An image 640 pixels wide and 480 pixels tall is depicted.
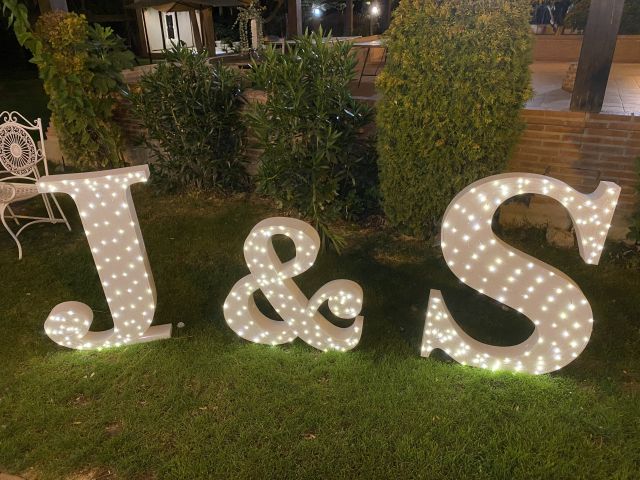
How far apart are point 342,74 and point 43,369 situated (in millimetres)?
3369

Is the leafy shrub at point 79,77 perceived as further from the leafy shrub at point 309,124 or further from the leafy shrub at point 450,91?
the leafy shrub at point 450,91

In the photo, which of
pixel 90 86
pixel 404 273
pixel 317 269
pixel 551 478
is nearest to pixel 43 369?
pixel 317 269

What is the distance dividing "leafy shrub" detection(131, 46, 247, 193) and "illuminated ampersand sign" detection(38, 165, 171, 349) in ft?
8.59

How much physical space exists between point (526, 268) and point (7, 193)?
Answer: 4567 millimetres

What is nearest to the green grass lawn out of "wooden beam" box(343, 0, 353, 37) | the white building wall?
the white building wall

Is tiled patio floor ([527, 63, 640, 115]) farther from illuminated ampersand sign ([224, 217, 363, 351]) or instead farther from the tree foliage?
illuminated ampersand sign ([224, 217, 363, 351])

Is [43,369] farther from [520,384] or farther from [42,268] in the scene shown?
[520,384]

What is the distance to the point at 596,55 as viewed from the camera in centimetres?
451

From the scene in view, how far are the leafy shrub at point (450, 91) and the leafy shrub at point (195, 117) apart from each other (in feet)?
6.99

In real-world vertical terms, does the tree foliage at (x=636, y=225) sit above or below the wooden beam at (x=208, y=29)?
below

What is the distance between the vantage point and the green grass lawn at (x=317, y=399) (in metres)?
2.63

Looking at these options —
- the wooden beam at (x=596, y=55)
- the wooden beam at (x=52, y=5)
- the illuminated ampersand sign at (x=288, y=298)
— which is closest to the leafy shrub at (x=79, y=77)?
the wooden beam at (x=52, y=5)

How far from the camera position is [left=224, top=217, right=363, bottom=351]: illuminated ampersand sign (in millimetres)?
2984

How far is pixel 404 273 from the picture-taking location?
4398 mm
